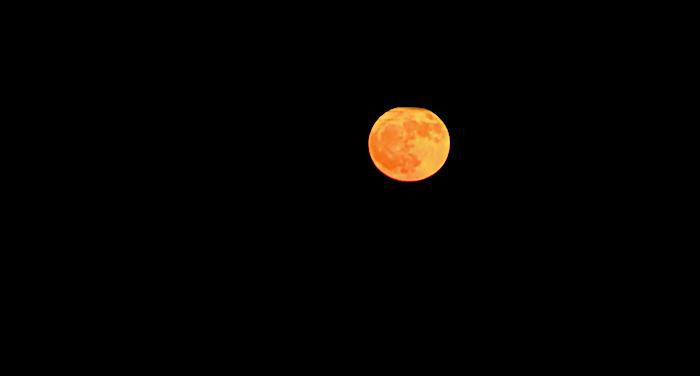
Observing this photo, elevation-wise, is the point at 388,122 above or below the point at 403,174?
above

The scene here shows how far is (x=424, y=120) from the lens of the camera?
A: 6.33 feet

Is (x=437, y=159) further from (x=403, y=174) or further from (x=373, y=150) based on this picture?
(x=373, y=150)

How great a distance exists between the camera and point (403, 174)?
195cm

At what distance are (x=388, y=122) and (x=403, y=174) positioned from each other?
27 cm

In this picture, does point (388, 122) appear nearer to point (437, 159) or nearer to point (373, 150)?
point (373, 150)

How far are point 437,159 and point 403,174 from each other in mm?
187

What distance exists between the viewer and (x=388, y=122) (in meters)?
1.95

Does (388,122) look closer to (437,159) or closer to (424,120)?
(424,120)

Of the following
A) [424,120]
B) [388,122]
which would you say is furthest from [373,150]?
[424,120]

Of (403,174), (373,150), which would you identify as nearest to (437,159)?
(403,174)

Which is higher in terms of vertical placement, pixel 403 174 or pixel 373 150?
pixel 373 150

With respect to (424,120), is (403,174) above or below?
below

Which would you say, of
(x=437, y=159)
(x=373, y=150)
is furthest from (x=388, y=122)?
(x=437, y=159)
